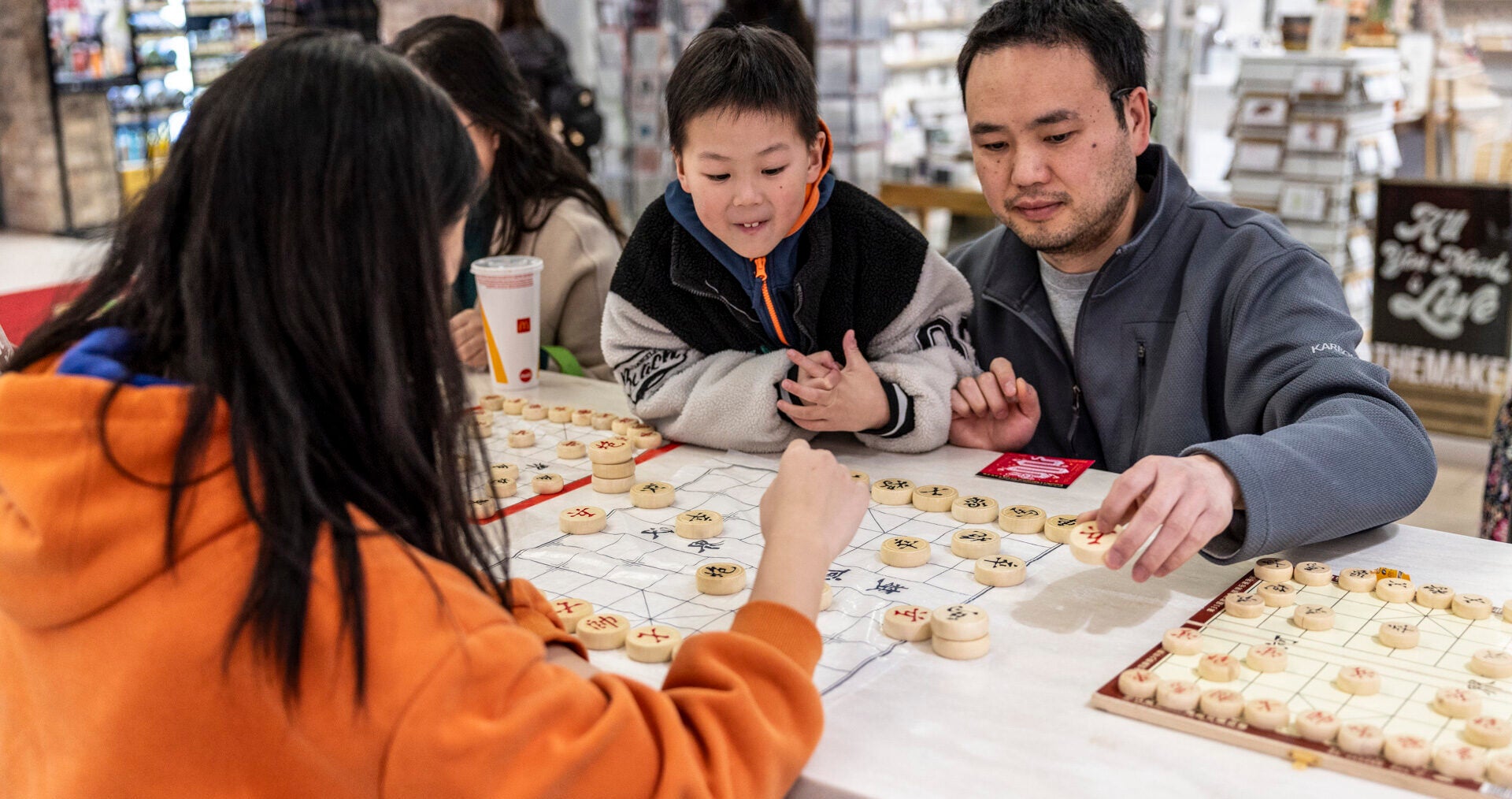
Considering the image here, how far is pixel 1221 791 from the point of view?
91 cm

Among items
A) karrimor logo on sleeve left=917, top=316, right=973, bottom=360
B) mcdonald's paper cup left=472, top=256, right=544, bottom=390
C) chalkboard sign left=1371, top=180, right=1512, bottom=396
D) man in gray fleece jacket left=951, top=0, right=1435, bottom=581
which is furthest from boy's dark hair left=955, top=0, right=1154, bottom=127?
chalkboard sign left=1371, top=180, right=1512, bottom=396

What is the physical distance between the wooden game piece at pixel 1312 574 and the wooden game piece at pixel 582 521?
800 mm

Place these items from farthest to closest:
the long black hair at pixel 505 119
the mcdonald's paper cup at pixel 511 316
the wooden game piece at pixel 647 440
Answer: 1. the long black hair at pixel 505 119
2. the mcdonald's paper cup at pixel 511 316
3. the wooden game piece at pixel 647 440

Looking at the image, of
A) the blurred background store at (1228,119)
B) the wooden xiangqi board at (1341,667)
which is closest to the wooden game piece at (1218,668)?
the wooden xiangqi board at (1341,667)

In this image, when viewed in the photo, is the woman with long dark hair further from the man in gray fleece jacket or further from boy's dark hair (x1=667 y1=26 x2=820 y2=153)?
the man in gray fleece jacket

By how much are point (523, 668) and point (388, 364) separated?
9.4 inches

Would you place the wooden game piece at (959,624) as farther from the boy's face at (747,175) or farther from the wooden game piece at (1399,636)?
the boy's face at (747,175)

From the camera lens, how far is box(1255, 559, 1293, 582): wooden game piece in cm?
127

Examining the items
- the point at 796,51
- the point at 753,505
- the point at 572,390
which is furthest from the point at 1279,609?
the point at 572,390

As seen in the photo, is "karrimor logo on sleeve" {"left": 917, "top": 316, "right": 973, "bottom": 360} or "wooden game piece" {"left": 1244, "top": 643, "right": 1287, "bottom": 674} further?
"karrimor logo on sleeve" {"left": 917, "top": 316, "right": 973, "bottom": 360}

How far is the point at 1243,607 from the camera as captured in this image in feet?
3.89

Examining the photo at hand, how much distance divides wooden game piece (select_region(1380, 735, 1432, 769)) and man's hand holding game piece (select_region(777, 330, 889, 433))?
890 millimetres

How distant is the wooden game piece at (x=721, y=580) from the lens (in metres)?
1.28

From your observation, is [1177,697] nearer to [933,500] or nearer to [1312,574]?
[1312,574]
